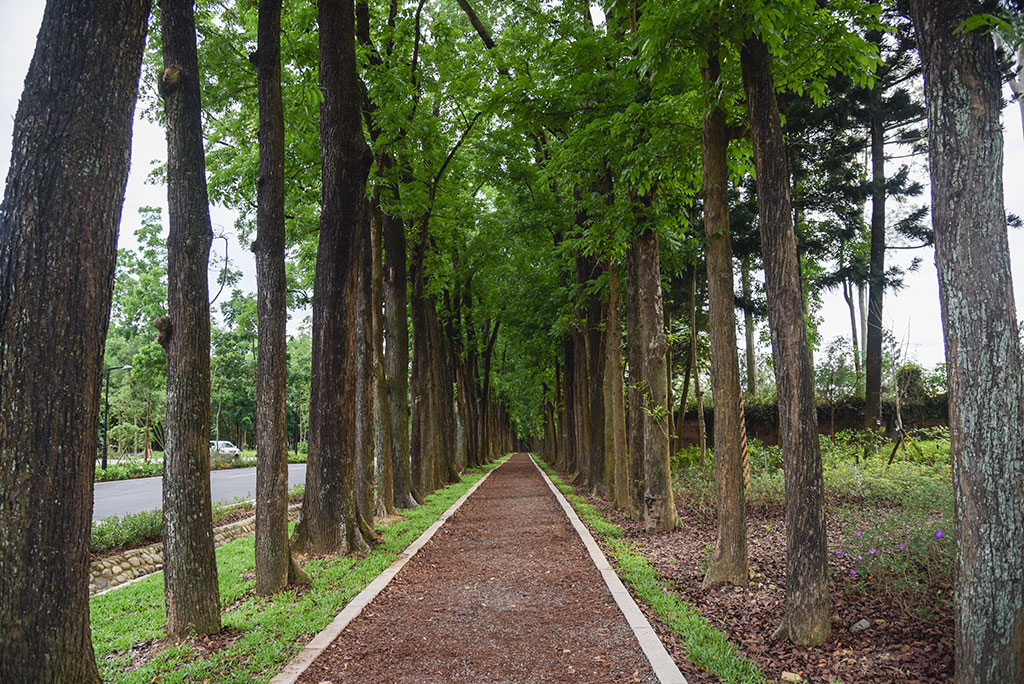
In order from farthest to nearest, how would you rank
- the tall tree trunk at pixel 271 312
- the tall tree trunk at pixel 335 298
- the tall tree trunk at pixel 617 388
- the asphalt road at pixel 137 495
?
the asphalt road at pixel 137 495, the tall tree trunk at pixel 617 388, the tall tree trunk at pixel 335 298, the tall tree trunk at pixel 271 312

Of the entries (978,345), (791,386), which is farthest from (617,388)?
(978,345)

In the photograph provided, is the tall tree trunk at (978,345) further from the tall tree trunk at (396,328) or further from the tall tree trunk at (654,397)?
the tall tree trunk at (396,328)

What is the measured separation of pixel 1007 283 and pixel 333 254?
25.2 feet

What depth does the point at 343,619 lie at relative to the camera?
6.23 meters

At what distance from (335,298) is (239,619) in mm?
4327

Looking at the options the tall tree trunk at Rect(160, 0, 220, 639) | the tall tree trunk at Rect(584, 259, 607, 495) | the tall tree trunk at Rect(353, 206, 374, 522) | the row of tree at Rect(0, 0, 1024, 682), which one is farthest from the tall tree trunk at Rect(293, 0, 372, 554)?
the tall tree trunk at Rect(584, 259, 607, 495)

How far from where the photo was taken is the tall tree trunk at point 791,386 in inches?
204

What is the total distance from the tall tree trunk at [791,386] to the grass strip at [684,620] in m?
0.63

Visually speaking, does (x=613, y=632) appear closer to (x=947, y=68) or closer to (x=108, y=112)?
(x=947, y=68)

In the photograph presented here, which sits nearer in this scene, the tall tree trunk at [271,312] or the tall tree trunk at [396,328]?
the tall tree trunk at [271,312]

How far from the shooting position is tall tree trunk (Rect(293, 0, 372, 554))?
30.1 feet

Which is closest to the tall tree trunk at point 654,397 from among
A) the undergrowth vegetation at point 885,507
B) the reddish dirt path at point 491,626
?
the reddish dirt path at point 491,626

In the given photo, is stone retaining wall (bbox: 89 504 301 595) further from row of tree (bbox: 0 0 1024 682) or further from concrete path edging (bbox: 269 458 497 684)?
row of tree (bbox: 0 0 1024 682)

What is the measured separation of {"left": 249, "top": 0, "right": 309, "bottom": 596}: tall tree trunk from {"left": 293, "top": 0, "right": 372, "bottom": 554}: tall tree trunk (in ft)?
4.15
